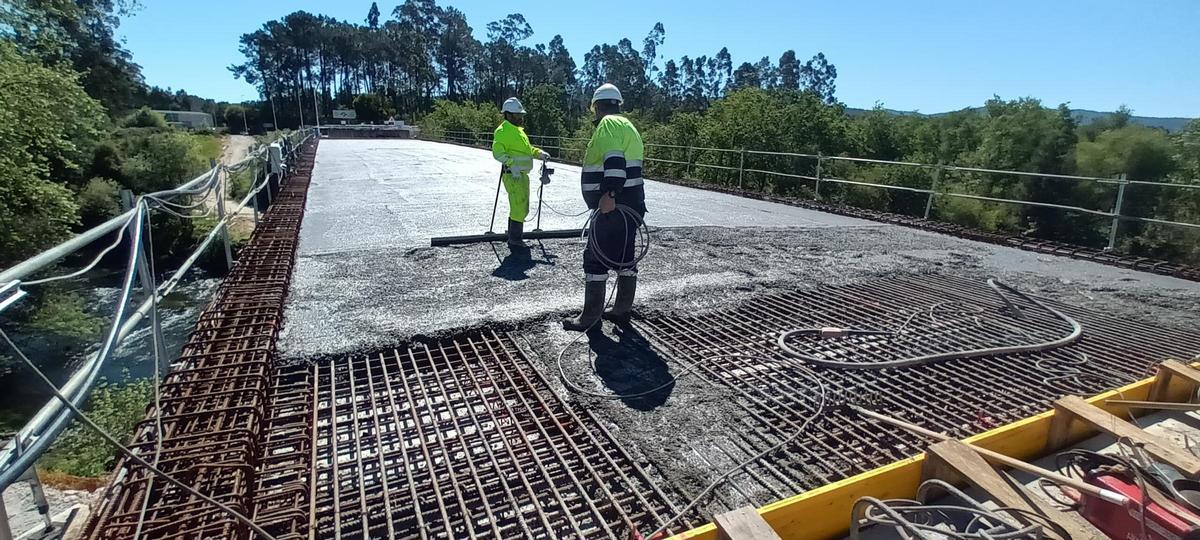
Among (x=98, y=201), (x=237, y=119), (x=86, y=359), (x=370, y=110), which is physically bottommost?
(x=98, y=201)

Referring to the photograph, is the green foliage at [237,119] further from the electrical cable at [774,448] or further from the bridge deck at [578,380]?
the electrical cable at [774,448]

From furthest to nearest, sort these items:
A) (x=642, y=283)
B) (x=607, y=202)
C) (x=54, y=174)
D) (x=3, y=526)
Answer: (x=54, y=174) → (x=642, y=283) → (x=607, y=202) → (x=3, y=526)

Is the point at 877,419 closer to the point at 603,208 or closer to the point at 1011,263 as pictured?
the point at 603,208

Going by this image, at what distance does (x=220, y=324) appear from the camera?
370 centimetres

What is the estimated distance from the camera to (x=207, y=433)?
7.68 feet

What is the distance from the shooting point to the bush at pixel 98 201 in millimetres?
24312

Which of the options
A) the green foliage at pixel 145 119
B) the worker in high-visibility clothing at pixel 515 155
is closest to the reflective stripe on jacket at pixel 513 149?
the worker in high-visibility clothing at pixel 515 155

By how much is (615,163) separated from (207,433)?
2.62 meters

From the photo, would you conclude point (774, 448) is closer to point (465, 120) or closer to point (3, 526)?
point (3, 526)

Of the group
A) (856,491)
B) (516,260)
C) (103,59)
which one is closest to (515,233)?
(516,260)

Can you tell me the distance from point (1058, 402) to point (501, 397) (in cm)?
257

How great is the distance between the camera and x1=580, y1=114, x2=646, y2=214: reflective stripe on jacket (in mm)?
3832

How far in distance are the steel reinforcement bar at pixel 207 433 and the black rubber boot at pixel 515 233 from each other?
2570 millimetres

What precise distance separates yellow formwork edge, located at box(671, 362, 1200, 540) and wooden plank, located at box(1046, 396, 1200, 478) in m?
0.05
